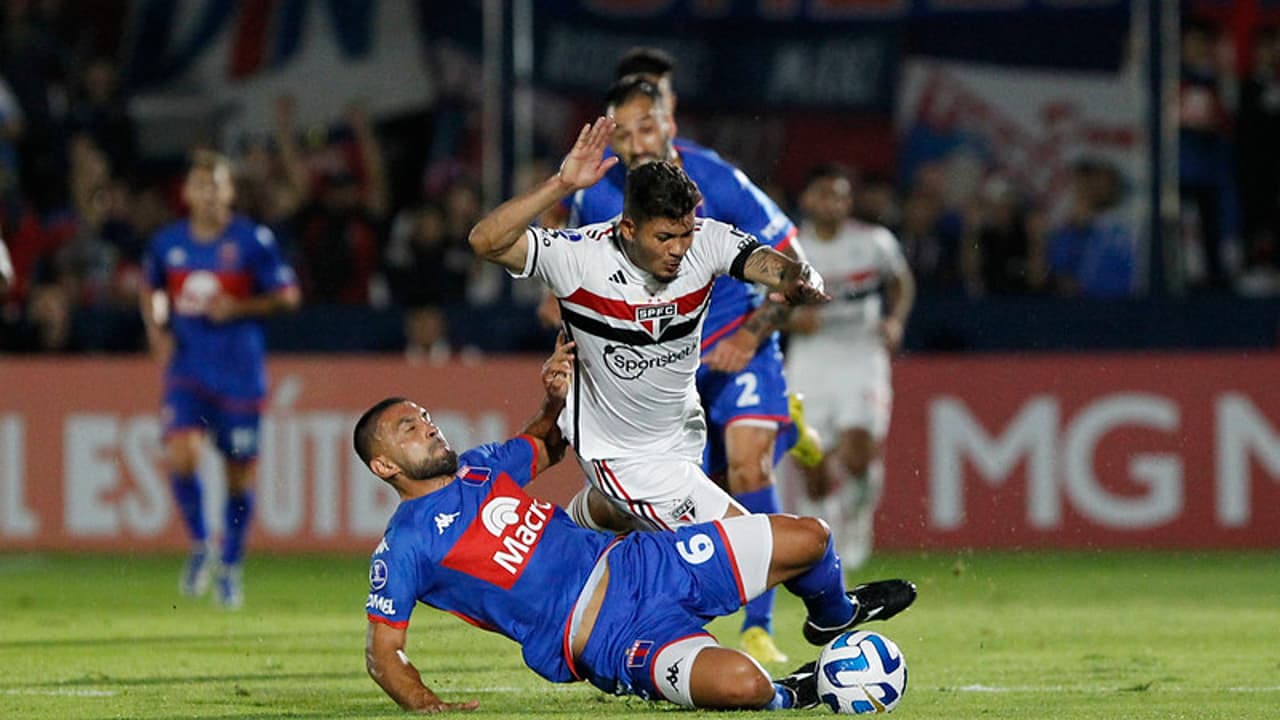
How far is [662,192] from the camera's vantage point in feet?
23.6

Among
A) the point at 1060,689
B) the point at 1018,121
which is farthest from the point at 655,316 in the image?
the point at 1018,121

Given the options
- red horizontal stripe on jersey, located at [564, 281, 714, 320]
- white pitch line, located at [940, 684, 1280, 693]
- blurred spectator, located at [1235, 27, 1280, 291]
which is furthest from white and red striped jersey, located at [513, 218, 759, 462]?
blurred spectator, located at [1235, 27, 1280, 291]

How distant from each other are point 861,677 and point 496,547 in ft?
3.83

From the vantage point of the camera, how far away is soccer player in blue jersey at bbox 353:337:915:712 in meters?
6.93

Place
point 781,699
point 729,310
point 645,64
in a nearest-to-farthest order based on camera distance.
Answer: point 781,699, point 729,310, point 645,64

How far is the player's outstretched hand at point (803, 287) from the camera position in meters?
7.20

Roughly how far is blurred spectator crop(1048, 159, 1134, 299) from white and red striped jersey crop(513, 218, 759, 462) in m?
8.47

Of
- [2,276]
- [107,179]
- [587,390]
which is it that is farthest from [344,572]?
[587,390]

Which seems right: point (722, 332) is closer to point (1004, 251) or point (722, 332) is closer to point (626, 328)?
point (626, 328)

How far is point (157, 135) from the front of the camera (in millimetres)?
18797

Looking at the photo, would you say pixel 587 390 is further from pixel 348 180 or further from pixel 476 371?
pixel 348 180

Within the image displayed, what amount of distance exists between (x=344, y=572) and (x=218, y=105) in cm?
644

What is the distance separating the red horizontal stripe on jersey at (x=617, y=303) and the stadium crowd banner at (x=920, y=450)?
21.2 feet

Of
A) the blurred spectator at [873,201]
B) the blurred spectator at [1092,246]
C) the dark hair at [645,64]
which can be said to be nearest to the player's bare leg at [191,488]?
the dark hair at [645,64]
